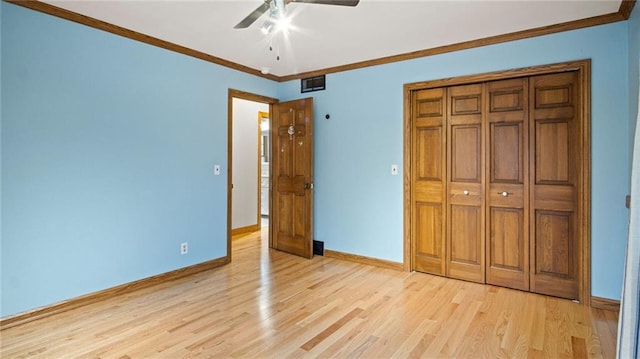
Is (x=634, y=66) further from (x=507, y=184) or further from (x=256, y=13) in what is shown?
(x=256, y=13)

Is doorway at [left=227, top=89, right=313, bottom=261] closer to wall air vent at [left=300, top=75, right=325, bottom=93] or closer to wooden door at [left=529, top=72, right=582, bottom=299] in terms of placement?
wall air vent at [left=300, top=75, right=325, bottom=93]

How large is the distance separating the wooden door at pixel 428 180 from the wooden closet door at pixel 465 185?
82mm

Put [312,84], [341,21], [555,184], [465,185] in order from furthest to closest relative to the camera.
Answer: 1. [312,84]
2. [465,185]
3. [555,184]
4. [341,21]

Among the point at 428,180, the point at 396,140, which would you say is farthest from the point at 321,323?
the point at 396,140


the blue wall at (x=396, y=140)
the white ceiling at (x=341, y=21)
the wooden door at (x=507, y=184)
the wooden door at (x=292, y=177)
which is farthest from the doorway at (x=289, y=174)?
the wooden door at (x=507, y=184)

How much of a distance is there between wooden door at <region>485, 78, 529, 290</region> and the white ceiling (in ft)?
2.04

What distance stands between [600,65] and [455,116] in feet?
3.96

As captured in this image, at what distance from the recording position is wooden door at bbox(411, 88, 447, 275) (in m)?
3.71

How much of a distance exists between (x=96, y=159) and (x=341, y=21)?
7.95 ft

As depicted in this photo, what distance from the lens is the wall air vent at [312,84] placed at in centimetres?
455

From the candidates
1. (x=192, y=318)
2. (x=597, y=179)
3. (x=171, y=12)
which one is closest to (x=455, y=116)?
(x=597, y=179)

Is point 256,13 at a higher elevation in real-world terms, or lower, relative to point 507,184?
higher

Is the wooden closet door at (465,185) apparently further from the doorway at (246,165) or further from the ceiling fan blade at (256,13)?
the doorway at (246,165)

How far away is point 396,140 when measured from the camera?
3924 mm
